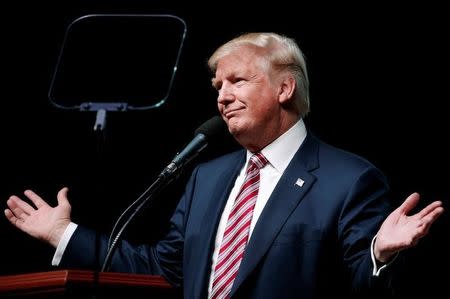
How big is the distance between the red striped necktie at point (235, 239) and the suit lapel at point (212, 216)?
41 millimetres

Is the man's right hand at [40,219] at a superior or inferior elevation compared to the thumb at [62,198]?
inferior

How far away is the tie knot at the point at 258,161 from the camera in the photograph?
2490 mm

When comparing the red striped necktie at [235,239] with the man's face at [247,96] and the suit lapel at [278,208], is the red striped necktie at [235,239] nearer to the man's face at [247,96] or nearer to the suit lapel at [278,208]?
the suit lapel at [278,208]

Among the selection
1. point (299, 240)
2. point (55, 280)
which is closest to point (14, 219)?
point (55, 280)

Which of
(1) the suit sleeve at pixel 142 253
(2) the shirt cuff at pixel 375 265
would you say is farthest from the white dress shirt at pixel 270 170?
(2) the shirt cuff at pixel 375 265

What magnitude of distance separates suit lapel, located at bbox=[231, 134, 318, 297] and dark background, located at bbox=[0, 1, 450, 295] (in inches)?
25.6

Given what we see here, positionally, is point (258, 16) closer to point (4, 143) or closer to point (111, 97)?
point (111, 97)

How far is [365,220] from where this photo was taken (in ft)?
7.18

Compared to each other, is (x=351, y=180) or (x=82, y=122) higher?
(x=82, y=122)

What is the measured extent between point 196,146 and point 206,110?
1.29 meters

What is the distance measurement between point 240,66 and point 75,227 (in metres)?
0.86

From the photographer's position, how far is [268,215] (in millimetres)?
2262

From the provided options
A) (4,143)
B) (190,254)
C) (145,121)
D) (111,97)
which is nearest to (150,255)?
(190,254)

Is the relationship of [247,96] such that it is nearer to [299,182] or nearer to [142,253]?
[299,182]
